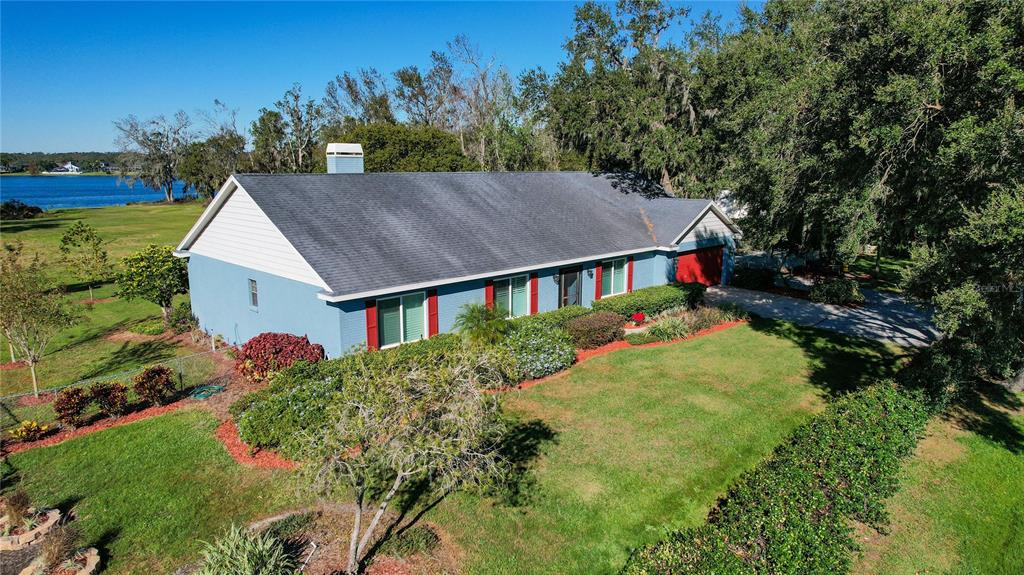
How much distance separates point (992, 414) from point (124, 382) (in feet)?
77.1

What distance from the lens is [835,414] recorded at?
37.5 ft

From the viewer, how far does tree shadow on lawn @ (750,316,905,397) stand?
16.4 meters

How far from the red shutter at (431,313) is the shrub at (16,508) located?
32.4 ft

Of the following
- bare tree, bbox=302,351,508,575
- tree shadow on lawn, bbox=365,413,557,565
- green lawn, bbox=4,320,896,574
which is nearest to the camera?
bare tree, bbox=302,351,508,575

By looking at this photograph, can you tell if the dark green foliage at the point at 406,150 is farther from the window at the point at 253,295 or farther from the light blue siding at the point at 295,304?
the window at the point at 253,295

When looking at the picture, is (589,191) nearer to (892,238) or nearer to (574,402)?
(892,238)

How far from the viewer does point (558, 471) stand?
11289mm

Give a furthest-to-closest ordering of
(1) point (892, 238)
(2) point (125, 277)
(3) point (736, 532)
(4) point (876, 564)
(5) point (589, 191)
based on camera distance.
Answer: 1. (5) point (589, 191)
2. (2) point (125, 277)
3. (1) point (892, 238)
4. (4) point (876, 564)
5. (3) point (736, 532)

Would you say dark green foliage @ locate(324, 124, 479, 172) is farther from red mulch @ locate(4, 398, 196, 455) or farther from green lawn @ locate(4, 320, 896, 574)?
red mulch @ locate(4, 398, 196, 455)

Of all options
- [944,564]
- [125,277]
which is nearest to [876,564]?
[944,564]

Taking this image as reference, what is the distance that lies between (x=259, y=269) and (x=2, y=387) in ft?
25.8

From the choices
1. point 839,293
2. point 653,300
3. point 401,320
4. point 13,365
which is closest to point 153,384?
point 401,320

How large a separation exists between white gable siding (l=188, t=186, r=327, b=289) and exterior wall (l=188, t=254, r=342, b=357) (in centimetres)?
31

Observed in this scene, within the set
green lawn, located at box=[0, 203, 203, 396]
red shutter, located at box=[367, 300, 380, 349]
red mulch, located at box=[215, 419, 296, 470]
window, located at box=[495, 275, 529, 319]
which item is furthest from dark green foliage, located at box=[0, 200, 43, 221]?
red mulch, located at box=[215, 419, 296, 470]
